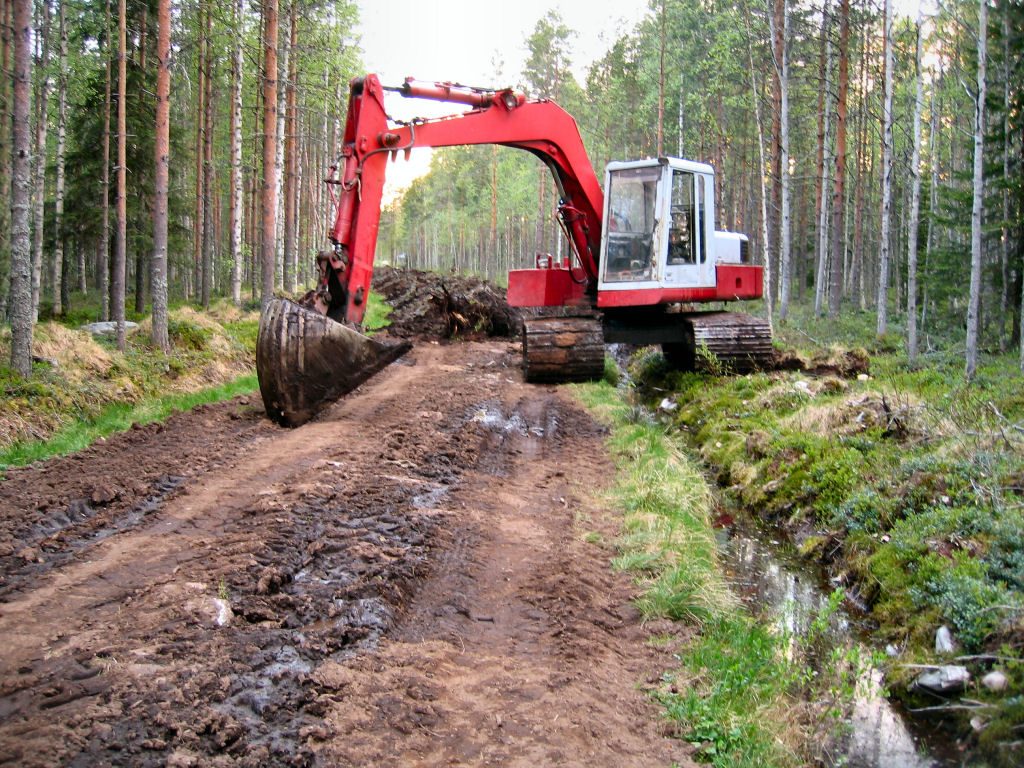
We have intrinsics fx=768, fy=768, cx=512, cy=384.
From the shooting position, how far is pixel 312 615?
4.08m

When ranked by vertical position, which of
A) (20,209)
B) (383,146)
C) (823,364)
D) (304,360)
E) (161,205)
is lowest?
(823,364)

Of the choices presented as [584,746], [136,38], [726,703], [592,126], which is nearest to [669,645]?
[726,703]

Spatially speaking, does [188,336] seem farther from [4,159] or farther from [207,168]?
[207,168]

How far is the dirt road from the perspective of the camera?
3.09m

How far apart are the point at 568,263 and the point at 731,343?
→ 10.6ft

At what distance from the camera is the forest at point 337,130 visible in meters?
14.0

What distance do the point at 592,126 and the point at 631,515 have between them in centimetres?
3939

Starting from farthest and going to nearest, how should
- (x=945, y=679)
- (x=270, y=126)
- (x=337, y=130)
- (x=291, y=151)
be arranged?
(x=337, y=130) → (x=291, y=151) → (x=270, y=126) → (x=945, y=679)

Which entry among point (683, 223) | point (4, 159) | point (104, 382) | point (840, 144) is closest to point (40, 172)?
point (4, 159)

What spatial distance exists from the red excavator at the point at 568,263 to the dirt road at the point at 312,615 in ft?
5.08

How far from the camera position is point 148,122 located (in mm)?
16156

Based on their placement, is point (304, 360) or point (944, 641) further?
point (304, 360)

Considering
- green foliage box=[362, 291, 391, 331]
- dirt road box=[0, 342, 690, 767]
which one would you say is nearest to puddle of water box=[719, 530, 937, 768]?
dirt road box=[0, 342, 690, 767]

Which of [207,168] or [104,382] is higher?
[207,168]
